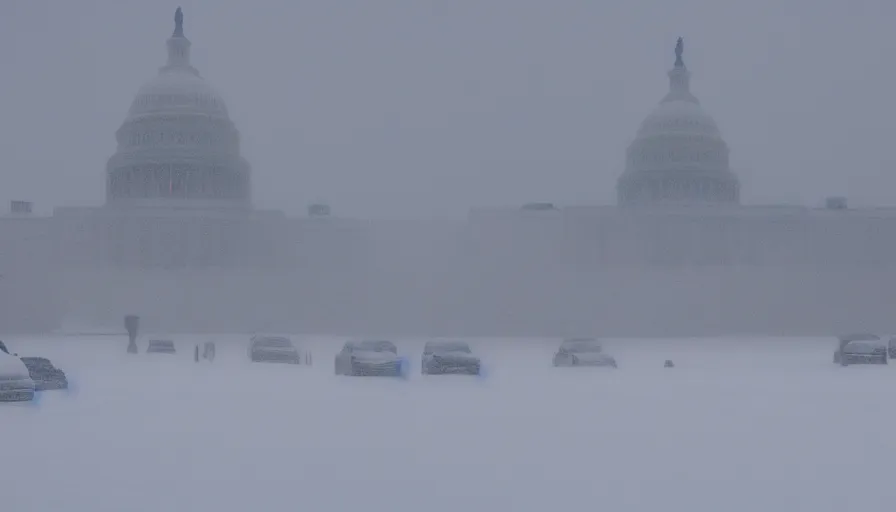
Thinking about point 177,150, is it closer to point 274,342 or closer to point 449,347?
point 274,342

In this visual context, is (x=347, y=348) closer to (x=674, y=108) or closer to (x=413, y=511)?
(x=413, y=511)

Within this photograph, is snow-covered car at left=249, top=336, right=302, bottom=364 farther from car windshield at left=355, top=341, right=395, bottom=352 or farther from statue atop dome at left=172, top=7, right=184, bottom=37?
statue atop dome at left=172, top=7, right=184, bottom=37

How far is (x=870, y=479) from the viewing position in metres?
12.5

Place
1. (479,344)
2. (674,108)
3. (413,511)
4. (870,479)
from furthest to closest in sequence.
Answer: (674,108)
(479,344)
(870,479)
(413,511)

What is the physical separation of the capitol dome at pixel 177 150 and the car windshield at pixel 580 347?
1754 inches

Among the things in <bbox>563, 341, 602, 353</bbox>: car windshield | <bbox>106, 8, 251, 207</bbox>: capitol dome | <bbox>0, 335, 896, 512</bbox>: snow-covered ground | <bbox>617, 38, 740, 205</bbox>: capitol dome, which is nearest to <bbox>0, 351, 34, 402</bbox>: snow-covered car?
<bbox>0, 335, 896, 512</bbox>: snow-covered ground

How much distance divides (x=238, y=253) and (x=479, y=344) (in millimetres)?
24646

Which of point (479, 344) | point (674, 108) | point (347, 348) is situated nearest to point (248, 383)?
point (347, 348)

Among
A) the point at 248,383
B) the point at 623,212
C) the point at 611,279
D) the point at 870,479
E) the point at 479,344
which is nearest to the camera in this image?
the point at 870,479

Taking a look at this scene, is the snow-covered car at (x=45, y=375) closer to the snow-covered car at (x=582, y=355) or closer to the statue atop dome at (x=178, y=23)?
the snow-covered car at (x=582, y=355)

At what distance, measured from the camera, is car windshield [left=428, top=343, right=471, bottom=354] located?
3144 centimetres

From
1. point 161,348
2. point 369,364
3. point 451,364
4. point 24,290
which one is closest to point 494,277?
point 24,290

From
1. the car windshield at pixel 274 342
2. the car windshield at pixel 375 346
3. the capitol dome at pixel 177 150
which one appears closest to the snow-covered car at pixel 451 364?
the car windshield at pixel 375 346

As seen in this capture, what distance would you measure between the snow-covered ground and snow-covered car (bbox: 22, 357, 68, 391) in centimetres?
87
